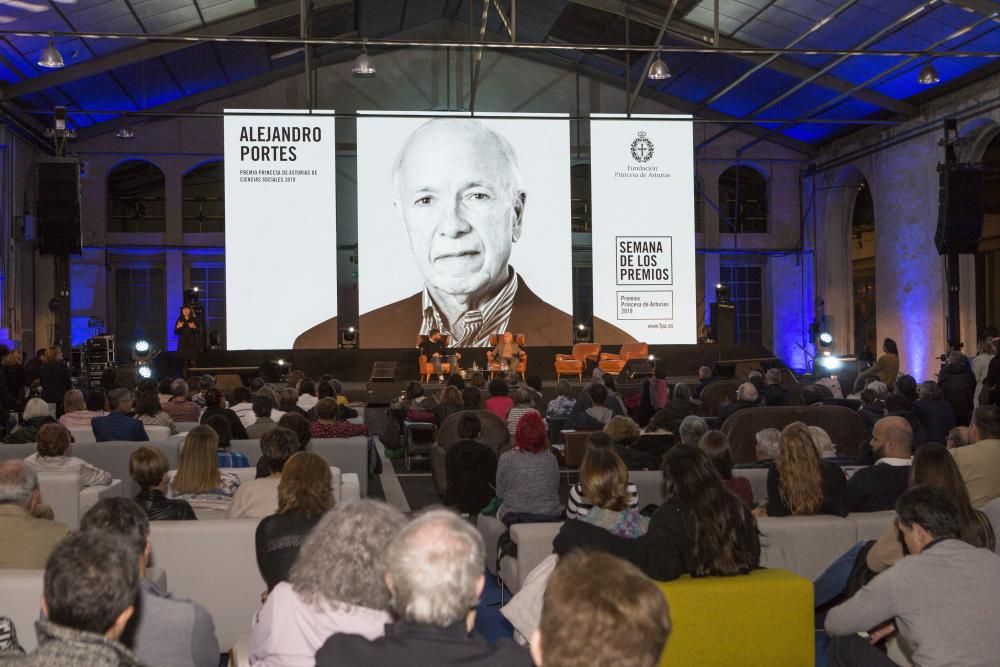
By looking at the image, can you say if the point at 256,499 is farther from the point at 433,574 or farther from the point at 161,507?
the point at 433,574

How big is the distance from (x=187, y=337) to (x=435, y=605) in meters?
15.6

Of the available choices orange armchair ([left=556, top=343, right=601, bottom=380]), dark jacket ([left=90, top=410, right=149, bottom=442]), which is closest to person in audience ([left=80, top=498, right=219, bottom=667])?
dark jacket ([left=90, top=410, right=149, bottom=442])

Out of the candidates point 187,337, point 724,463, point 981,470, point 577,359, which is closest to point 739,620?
point 724,463

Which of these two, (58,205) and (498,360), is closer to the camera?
(58,205)

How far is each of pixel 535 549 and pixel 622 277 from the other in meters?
13.0

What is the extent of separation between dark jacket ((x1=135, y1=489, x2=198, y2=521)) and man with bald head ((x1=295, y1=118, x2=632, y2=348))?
39.9ft

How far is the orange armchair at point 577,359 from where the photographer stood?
16719 mm

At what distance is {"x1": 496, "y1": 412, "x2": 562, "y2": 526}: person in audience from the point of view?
5.12 meters

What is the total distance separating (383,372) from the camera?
16.2 metres

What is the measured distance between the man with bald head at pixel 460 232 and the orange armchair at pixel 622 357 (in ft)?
0.79

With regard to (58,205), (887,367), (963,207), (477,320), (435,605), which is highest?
(58,205)

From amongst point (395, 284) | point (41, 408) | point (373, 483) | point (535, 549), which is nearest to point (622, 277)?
point (395, 284)

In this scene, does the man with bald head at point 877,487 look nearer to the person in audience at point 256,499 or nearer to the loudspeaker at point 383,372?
the person in audience at point 256,499

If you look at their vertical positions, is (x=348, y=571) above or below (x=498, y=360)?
below
